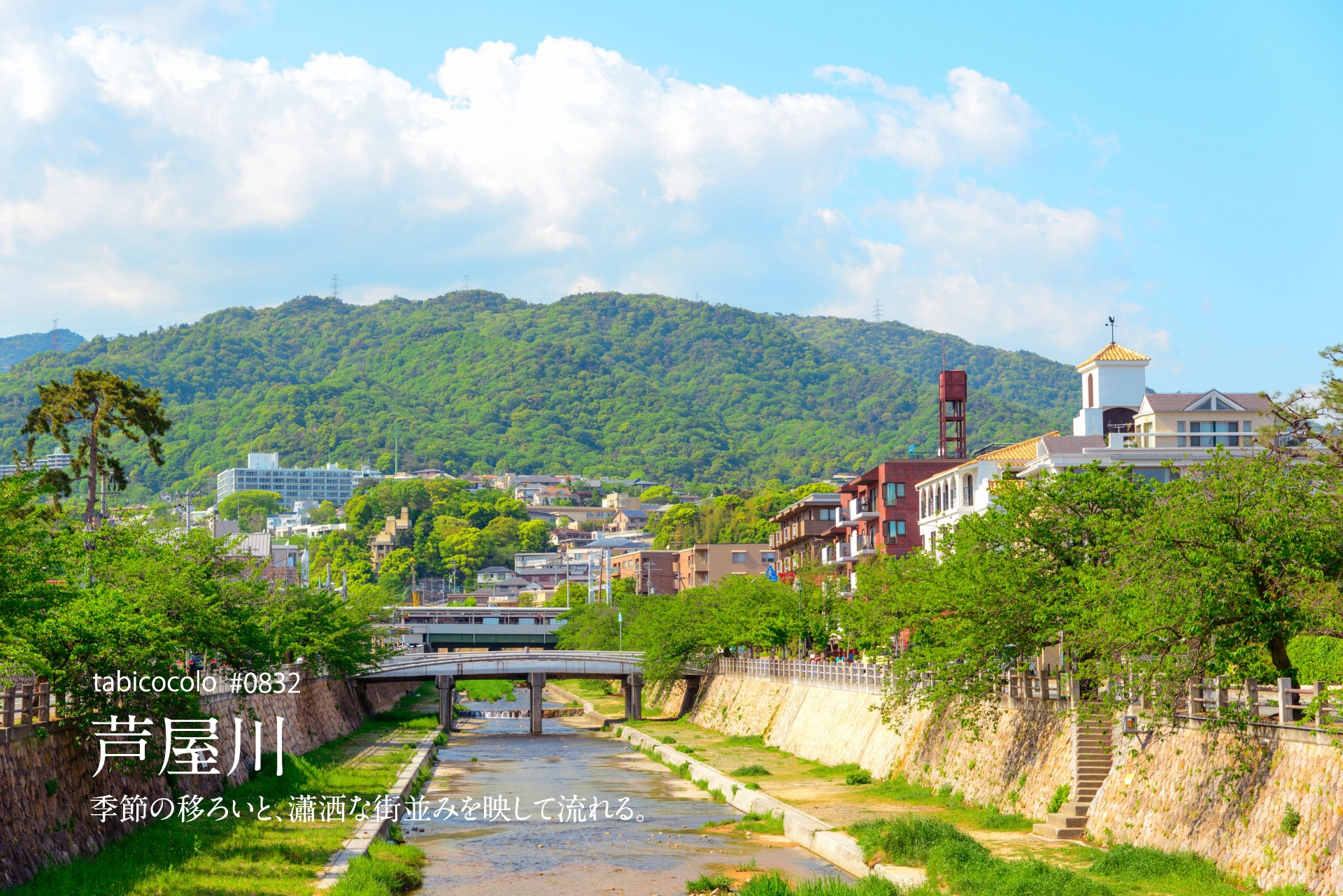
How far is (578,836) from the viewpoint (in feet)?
129

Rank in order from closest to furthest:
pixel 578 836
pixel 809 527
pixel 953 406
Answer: pixel 578 836
pixel 953 406
pixel 809 527

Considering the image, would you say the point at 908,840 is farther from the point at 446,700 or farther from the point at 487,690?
the point at 487,690

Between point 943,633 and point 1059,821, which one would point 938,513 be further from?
point 1059,821

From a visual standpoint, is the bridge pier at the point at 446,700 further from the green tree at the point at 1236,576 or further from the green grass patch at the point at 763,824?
the green tree at the point at 1236,576

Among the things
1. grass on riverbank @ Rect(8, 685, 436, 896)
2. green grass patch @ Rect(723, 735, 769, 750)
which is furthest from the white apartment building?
grass on riverbank @ Rect(8, 685, 436, 896)

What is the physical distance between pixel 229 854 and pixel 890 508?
192ft

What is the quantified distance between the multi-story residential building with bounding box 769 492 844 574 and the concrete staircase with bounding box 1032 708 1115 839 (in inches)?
2517

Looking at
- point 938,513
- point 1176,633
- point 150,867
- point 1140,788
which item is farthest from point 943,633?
point 938,513

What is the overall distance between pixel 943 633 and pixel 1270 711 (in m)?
11.6

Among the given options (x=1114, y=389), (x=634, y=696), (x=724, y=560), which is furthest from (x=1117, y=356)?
(x=724, y=560)

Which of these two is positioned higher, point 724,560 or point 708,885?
point 724,560

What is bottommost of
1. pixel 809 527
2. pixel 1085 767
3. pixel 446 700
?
pixel 446 700

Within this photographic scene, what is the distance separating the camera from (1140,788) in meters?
28.9

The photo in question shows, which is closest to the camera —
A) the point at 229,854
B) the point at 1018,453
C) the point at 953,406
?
the point at 229,854
